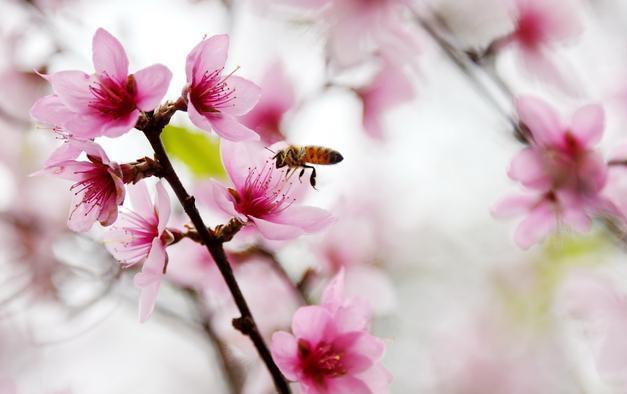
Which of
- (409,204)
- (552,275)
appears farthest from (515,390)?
(409,204)

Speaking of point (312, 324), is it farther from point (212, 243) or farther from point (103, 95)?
point (103, 95)

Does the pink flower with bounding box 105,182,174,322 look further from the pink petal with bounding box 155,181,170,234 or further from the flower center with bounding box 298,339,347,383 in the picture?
the flower center with bounding box 298,339,347,383

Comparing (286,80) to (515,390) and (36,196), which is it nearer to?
(36,196)

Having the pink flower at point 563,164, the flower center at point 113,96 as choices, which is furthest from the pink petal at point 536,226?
the flower center at point 113,96

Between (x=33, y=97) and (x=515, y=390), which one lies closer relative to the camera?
(x=33, y=97)

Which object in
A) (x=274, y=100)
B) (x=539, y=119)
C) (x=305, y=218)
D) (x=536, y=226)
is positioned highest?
(x=274, y=100)

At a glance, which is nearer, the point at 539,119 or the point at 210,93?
the point at 210,93

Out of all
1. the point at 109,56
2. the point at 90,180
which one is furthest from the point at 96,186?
the point at 109,56
